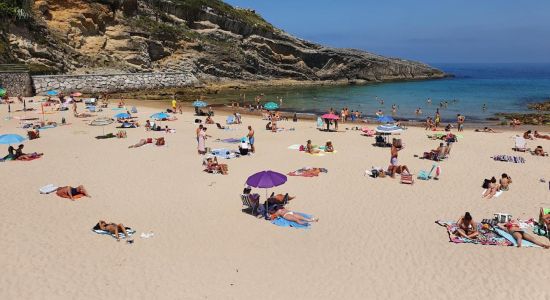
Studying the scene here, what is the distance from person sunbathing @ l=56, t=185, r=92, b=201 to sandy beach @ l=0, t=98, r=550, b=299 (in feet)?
0.73

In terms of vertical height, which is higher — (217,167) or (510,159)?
(510,159)

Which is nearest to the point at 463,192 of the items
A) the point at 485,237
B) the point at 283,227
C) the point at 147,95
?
the point at 485,237

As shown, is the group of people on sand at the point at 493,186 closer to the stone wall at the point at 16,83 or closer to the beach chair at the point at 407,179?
the beach chair at the point at 407,179

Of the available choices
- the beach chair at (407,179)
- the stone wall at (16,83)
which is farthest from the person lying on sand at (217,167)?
the stone wall at (16,83)

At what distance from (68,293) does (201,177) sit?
7942mm

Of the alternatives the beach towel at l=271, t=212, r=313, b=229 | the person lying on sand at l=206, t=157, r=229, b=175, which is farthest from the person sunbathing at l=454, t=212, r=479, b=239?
the person lying on sand at l=206, t=157, r=229, b=175

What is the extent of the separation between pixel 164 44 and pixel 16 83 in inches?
918

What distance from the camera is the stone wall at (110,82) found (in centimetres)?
4286

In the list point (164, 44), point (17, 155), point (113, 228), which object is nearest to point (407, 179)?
→ point (113, 228)

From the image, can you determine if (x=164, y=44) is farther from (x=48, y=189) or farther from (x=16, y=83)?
(x=48, y=189)

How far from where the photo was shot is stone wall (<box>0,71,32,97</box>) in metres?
39.3

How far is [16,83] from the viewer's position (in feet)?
132

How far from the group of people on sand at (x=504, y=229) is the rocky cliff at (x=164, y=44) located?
44619 millimetres

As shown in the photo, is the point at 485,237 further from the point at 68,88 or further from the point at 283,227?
the point at 68,88
